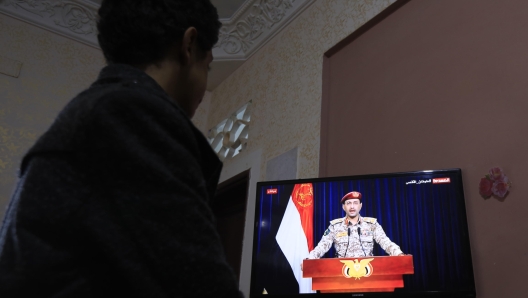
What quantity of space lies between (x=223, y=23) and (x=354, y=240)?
2.53m

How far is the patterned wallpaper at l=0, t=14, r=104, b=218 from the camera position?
10.7ft

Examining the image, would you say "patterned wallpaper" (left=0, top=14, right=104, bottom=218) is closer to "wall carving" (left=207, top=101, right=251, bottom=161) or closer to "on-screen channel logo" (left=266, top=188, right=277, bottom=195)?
"wall carving" (left=207, top=101, right=251, bottom=161)

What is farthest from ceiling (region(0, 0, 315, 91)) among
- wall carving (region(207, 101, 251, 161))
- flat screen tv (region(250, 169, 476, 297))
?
flat screen tv (region(250, 169, 476, 297))

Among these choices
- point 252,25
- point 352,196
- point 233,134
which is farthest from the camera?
point 252,25

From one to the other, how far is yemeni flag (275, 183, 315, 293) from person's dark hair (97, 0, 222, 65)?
1144 mm

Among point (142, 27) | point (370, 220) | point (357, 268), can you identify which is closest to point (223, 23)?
point (370, 220)

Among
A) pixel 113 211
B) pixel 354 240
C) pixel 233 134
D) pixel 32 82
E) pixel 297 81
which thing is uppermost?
pixel 32 82

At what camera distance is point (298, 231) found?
182 cm

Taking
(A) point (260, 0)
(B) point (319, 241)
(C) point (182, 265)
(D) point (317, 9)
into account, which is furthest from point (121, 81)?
(A) point (260, 0)

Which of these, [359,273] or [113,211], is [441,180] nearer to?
[359,273]

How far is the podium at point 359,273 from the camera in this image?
1.58 m

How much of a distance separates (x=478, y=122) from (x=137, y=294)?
1548 mm

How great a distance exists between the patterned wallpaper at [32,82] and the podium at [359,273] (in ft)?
7.80

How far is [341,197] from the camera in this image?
1771 mm
